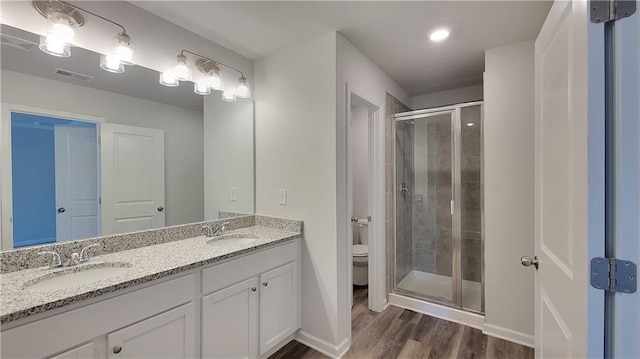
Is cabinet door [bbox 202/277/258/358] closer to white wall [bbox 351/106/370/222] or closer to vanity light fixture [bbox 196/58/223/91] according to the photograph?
vanity light fixture [bbox 196/58/223/91]

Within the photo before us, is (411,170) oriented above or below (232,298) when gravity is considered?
above

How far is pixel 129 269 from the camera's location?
4.48 feet

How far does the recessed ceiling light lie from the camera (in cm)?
195

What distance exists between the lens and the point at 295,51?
2.18 m

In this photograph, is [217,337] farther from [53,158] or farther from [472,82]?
[472,82]

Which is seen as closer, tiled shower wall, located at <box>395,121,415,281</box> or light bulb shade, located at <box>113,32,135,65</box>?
light bulb shade, located at <box>113,32,135,65</box>

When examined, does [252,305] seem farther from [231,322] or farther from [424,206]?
[424,206]

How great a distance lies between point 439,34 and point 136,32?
80.7 inches

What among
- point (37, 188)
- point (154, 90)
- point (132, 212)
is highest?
point (154, 90)

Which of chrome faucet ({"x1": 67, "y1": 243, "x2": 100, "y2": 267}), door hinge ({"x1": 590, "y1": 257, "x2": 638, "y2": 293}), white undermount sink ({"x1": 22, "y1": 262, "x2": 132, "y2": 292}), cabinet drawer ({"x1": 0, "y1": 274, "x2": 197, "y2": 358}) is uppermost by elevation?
door hinge ({"x1": 590, "y1": 257, "x2": 638, "y2": 293})

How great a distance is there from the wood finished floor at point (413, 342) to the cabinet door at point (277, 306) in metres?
0.18

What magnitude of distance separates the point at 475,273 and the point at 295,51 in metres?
2.76

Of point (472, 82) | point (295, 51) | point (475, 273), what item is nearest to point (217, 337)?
point (295, 51)

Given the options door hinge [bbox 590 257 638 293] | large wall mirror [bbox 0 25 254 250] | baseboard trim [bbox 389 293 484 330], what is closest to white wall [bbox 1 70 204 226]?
A: large wall mirror [bbox 0 25 254 250]
